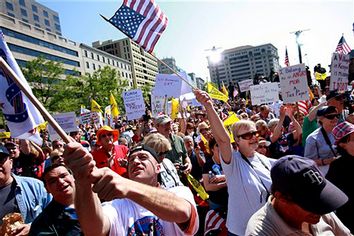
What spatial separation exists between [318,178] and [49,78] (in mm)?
41581

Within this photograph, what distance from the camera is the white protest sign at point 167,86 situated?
9.25 meters

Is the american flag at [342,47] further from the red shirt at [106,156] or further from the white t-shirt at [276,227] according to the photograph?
the white t-shirt at [276,227]

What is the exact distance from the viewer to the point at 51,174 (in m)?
2.71

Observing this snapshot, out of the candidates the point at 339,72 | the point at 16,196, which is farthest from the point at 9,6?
the point at 16,196

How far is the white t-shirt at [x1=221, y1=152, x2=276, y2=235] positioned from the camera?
279cm

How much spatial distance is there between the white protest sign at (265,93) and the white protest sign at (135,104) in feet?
13.1

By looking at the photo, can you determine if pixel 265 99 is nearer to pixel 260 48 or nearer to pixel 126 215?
pixel 126 215

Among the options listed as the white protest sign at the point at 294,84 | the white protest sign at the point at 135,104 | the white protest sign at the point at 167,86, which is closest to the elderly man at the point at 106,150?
the white protest sign at the point at 294,84

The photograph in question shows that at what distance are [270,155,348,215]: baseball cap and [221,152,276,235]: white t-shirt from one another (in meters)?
1.13

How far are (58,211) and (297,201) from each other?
1899 mm

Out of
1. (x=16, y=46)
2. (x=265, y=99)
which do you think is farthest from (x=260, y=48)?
(x=265, y=99)

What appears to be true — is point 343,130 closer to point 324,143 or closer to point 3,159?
point 324,143

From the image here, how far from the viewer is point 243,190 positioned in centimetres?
283

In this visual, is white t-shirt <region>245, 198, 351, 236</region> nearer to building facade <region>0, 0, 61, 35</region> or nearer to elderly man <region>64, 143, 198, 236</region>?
elderly man <region>64, 143, 198, 236</region>
